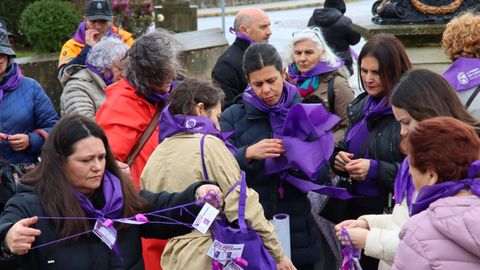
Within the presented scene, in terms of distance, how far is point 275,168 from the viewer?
171 inches

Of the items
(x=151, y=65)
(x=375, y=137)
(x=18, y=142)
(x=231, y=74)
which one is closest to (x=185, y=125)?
(x=151, y=65)

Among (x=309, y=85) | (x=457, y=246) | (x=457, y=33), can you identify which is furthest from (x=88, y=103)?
(x=457, y=246)

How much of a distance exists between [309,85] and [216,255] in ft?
7.01

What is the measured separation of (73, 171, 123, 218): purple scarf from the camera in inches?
129

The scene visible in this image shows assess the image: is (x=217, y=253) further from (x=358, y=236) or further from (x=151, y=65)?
(x=151, y=65)

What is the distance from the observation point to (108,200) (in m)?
3.33

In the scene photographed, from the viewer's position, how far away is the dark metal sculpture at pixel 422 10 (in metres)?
7.38

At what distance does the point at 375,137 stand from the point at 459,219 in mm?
1721

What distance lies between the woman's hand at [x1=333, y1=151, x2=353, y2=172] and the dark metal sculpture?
345 centimetres

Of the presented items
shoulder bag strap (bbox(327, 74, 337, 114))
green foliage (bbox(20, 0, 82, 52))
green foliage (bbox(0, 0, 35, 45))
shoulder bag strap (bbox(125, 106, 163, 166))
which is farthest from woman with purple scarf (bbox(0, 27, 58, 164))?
green foliage (bbox(0, 0, 35, 45))

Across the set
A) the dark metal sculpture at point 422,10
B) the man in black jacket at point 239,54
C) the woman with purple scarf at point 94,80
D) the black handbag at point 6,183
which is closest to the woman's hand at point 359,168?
the woman with purple scarf at point 94,80

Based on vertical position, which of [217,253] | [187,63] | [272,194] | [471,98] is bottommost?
[187,63]

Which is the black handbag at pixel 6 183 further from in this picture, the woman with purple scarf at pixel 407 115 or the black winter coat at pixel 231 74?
the woman with purple scarf at pixel 407 115

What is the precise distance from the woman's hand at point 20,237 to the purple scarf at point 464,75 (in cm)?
261
